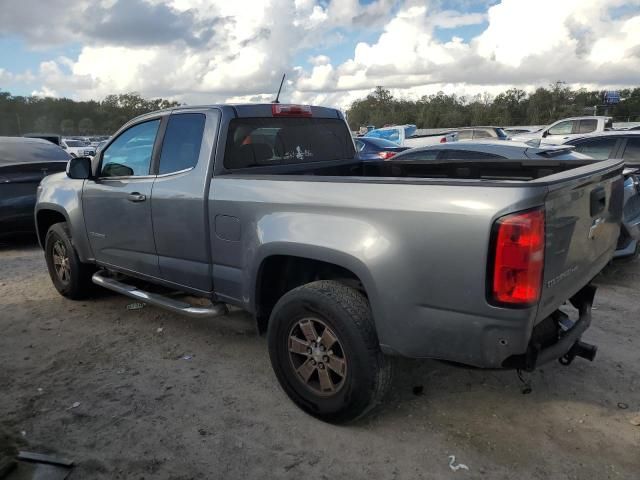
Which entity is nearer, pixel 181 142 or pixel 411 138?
pixel 181 142

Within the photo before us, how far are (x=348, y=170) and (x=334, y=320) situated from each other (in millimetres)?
2031

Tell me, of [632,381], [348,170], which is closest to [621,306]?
[632,381]

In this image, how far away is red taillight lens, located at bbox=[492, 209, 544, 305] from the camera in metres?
2.25

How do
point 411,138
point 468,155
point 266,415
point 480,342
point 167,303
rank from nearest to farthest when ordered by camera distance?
point 480,342 < point 266,415 < point 167,303 < point 468,155 < point 411,138

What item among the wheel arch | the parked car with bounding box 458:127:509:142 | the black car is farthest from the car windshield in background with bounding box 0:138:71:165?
the parked car with bounding box 458:127:509:142

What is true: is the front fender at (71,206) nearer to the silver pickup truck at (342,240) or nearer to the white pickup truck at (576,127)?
the silver pickup truck at (342,240)

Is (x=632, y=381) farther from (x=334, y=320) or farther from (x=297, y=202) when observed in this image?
(x=297, y=202)

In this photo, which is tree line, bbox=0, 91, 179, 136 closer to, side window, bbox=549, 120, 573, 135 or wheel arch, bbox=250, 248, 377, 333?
side window, bbox=549, 120, 573, 135

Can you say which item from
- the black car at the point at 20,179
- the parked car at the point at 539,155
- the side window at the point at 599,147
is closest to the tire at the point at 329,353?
the parked car at the point at 539,155

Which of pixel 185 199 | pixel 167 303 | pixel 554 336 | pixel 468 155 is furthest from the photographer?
pixel 468 155

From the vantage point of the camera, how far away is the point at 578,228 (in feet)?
8.70

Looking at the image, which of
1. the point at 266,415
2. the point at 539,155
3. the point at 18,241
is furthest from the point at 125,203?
the point at 18,241

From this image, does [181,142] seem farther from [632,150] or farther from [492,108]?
[492,108]

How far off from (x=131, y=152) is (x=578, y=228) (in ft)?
11.3
